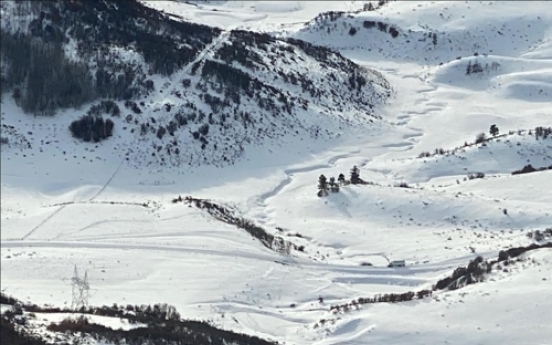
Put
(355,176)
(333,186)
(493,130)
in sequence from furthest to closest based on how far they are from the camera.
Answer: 1. (493,130)
2. (355,176)
3. (333,186)

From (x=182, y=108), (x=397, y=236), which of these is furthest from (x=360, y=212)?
(x=182, y=108)

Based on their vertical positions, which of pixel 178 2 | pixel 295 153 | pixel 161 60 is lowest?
pixel 295 153

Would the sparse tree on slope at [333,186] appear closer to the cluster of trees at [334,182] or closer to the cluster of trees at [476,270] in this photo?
the cluster of trees at [334,182]

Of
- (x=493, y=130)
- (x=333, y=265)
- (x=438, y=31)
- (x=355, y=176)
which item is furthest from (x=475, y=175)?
(x=438, y=31)

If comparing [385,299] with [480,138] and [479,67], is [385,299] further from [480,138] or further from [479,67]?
[479,67]

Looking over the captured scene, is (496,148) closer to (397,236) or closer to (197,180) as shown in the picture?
(397,236)
